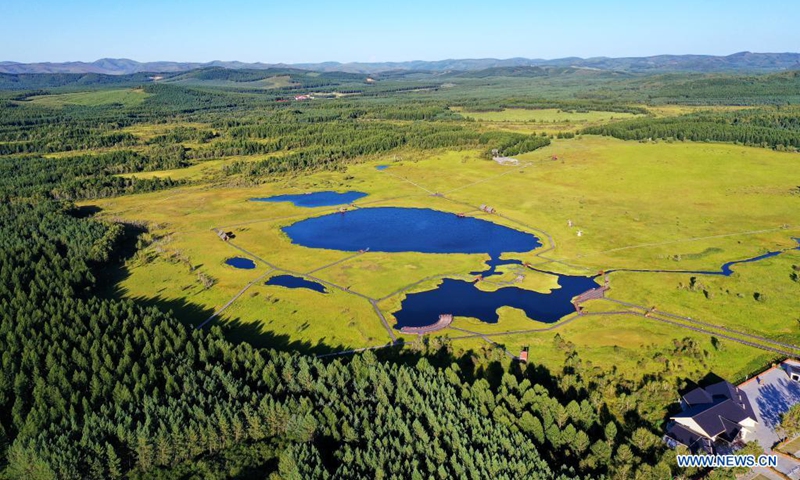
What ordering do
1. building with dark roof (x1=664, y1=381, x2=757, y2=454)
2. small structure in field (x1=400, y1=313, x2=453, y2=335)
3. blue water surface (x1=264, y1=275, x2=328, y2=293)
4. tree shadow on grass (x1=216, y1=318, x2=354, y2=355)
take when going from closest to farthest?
1. building with dark roof (x1=664, y1=381, x2=757, y2=454)
2. tree shadow on grass (x1=216, y1=318, x2=354, y2=355)
3. small structure in field (x1=400, y1=313, x2=453, y2=335)
4. blue water surface (x1=264, y1=275, x2=328, y2=293)

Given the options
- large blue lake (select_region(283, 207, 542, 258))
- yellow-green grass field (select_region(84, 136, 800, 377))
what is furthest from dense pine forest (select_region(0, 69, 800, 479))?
large blue lake (select_region(283, 207, 542, 258))

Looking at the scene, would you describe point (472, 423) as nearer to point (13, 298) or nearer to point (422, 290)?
point (422, 290)

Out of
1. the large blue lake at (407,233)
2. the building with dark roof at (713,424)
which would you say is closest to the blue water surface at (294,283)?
the large blue lake at (407,233)

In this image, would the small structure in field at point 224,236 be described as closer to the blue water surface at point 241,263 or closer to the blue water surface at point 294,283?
the blue water surface at point 241,263

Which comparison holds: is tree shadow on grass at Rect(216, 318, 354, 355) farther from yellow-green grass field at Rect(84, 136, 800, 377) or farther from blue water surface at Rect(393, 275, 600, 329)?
blue water surface at Rect(393, 275, 600, 329)

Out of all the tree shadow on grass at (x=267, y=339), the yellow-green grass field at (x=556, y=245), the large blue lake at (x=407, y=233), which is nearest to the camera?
the tree shadow on grass at (x=267, y=339)

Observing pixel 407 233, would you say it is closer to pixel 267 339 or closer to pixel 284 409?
pixel 267 339
